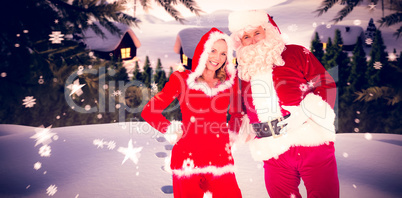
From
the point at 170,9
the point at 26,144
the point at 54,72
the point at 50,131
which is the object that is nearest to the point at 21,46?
the point at 54,72

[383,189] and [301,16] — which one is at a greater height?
[301,16]

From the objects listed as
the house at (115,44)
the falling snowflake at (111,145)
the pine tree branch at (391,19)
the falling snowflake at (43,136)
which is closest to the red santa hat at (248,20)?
the pine tree branch at (391,19)

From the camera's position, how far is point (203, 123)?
183 centimetres

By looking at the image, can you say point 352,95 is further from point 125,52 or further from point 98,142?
point 125,52

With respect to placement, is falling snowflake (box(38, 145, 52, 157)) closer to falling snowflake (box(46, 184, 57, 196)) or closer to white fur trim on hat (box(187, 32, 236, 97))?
falling snowflake (box(46, 184, 57, 196))

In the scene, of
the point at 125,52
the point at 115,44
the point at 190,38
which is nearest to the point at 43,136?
the point at 115,44

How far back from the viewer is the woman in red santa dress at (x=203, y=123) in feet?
5.73

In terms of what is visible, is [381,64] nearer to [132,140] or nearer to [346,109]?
[346,109]

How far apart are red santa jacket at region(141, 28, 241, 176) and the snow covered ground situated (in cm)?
33

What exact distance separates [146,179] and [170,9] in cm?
222

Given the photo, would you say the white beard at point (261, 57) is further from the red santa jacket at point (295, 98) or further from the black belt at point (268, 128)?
the black belt at point (268, 128)

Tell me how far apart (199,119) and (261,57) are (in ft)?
2.32

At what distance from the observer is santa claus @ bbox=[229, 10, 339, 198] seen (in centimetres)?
170

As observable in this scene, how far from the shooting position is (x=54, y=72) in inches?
95.8
